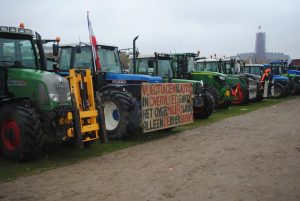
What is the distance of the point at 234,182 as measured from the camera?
5.94 m

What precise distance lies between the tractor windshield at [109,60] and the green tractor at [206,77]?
420cm

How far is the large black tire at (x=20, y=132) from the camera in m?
6.79

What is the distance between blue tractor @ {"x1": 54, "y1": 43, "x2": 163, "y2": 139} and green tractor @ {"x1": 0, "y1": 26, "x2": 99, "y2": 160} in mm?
1685

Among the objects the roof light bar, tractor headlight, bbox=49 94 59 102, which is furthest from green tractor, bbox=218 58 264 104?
tractor headlight, bbox=49 94 59 102

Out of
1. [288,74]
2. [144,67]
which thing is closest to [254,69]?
[288,74]

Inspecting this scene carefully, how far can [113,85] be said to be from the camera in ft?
32.0

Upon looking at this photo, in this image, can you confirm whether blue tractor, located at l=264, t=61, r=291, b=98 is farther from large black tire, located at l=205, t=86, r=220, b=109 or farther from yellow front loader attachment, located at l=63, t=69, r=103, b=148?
yellow front loader attachment, located at l=63, t=69, r=103, b=148

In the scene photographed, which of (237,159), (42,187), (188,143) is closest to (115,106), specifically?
(188,143)

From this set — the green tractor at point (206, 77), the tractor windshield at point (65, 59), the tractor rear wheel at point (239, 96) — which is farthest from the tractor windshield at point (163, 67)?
the tractor rear wheel at point (239, 96)

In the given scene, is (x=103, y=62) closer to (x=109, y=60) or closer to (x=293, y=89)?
(x=109, y=60)

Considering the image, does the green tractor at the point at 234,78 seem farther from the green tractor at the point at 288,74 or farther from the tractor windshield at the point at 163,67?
the green tractor at the point at 288,74

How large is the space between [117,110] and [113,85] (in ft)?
2.40

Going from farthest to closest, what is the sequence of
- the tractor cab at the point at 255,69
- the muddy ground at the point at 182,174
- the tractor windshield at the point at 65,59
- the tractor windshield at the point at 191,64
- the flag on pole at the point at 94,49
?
the tractor cab at the point at 255,69 → the tractor windshield at the point at 191,64 → the tractor windshield at the point at 65,59 → the flag on pole at the point at 94,49 → the muddy ground at the point at 182,174

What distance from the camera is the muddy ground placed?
5.37 m
